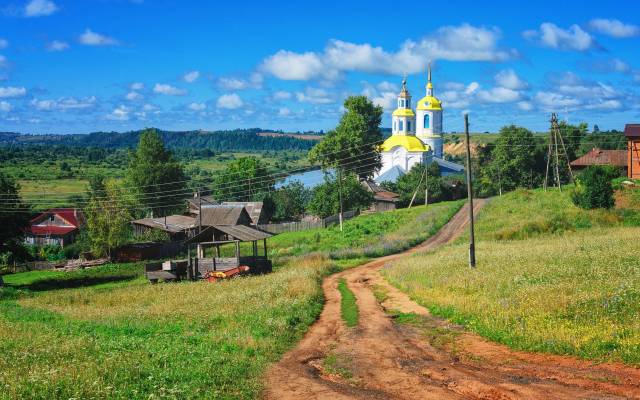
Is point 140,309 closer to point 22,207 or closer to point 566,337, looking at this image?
point 566,337

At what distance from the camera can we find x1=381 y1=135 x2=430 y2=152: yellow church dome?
99.8 meters

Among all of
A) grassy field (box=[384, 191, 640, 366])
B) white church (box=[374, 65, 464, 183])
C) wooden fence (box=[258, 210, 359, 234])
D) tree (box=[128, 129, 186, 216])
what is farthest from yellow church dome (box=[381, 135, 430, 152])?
grassy field (box=[384, 191, 640, 366])

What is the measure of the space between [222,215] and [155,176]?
2012 cm

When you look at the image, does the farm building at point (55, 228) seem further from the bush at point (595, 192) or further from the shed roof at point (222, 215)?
the bush at point (595, 192)

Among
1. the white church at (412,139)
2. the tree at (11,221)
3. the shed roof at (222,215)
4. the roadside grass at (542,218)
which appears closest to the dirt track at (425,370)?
the roadside grass at (542,218)

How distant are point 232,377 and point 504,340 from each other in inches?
291

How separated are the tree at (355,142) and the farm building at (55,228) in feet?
105

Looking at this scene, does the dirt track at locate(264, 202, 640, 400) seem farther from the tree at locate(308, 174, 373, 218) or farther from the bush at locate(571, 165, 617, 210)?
the tree at locate(308, 174, 373, 218)

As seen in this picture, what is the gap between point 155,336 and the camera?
19266 mm

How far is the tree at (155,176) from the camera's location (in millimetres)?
82125

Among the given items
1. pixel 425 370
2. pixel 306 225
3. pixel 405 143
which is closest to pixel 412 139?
pixel 405 143

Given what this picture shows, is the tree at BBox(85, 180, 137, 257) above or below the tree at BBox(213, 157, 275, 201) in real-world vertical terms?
below

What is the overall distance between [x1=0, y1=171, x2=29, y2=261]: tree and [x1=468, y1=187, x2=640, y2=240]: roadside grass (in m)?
33.9

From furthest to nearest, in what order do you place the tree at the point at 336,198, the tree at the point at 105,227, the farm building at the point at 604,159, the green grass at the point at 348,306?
the farm building at the point at 604,159, the tree at the point at 336,198, the tree at the point at 105,227, the green grass at the point at 348,306
